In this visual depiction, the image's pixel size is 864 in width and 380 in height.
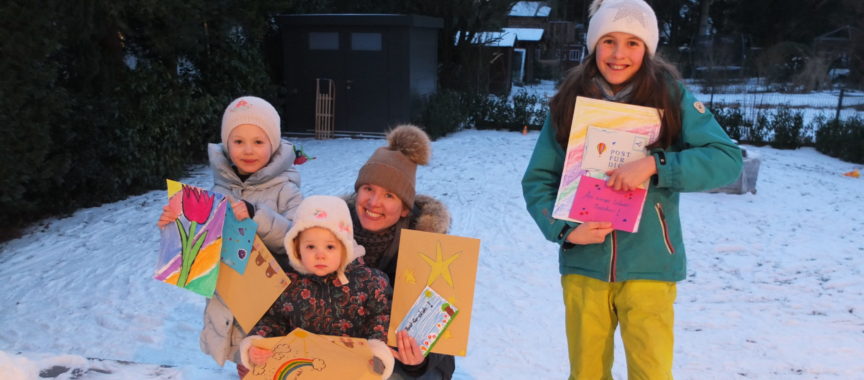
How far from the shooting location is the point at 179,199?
2465mm

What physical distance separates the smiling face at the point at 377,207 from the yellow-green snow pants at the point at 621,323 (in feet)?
2.38

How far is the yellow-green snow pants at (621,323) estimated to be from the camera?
2.55 meters

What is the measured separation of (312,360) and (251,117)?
3.31ft

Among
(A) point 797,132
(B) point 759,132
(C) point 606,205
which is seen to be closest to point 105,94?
(C) point 606,205

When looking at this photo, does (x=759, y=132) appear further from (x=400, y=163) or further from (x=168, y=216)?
(x=168, y=216)

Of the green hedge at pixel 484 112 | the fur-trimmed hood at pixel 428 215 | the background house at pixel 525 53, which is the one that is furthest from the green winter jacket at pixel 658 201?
the background house at pixel 525 53

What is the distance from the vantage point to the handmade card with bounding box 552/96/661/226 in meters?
2.52

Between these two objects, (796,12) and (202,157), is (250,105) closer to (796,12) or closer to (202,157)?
(202,157)

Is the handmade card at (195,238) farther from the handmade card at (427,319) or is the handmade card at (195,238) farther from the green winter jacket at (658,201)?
the green winter jacket at (658,201)

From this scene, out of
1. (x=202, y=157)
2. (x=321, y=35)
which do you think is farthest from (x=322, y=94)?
(x=202, y=157)

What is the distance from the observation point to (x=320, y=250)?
2398mm

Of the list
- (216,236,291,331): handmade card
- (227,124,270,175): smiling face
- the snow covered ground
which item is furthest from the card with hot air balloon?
the snow covered ground

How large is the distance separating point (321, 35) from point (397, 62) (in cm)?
166

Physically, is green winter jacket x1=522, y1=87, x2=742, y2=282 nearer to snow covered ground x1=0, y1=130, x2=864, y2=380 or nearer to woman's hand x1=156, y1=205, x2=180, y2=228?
woman's hand x1=156, y1=205, x2=180, y2=228
